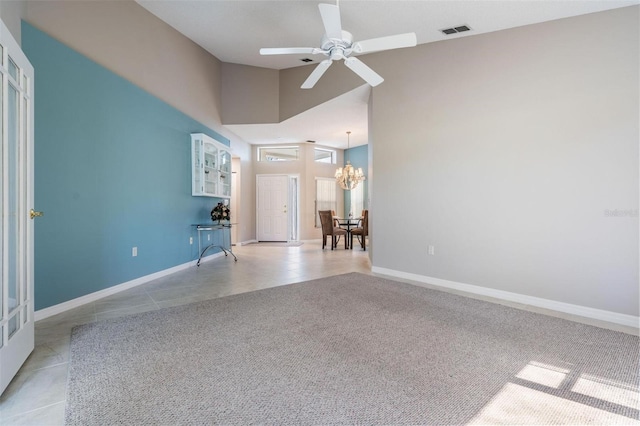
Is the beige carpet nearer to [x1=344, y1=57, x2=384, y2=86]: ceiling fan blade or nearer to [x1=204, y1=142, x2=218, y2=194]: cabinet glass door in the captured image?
[x1=344, y1=57, x2=384, y2=86]: ceiling fan blade

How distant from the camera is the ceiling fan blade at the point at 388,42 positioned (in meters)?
2.70

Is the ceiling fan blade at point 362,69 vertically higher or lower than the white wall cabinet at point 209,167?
higher

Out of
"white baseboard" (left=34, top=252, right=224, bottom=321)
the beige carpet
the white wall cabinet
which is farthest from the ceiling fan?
"white baseboard" (left=34, top=252, right=224, bottom=321)

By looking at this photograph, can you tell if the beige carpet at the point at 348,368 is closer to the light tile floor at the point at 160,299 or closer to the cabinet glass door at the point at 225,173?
the light tile floor at the point at 160,299

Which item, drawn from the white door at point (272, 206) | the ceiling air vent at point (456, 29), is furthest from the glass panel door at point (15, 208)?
the white door at point (272, 206)

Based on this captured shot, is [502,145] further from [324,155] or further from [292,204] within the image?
[324,155]

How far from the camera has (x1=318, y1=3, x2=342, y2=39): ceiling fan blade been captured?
245 cm

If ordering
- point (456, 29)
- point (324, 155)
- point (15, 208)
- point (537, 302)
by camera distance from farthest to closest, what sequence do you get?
1. point (324, 155)
2. point (456, 29)
3. point (537, 302)
4. point (15, 208)

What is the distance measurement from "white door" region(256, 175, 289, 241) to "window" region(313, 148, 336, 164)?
1.24 m

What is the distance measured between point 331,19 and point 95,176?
9.25 ft

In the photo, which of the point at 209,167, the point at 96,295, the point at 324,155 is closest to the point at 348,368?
the point at 96,295

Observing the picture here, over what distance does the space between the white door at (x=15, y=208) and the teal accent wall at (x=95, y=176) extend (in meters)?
0.92

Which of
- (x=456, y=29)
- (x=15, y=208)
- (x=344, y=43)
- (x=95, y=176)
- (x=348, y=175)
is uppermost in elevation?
(x=456, y=29)

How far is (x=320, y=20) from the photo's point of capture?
3846mm
